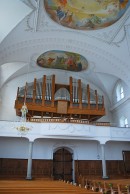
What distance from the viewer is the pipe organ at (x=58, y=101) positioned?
51.2 ft

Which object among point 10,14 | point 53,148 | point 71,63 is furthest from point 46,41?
point 53,148

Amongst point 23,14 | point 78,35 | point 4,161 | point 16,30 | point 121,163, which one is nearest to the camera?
point 23,14

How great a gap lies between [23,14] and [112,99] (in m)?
11.9

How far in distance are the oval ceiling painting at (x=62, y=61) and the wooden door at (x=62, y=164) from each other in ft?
23.9

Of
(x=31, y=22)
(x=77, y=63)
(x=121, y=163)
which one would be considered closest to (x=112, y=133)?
(x=121, y=163)

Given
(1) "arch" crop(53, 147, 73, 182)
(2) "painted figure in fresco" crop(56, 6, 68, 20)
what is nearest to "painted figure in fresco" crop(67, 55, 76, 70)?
(2) "painted figure in fresco" crop(56, 6, 68, 20)

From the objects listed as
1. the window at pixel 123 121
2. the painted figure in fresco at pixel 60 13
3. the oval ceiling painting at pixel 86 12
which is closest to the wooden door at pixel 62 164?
the window at pixel 123 121

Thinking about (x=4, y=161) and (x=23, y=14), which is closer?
(x=23, y=14)

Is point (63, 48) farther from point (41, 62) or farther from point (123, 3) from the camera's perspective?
point (123, 3)

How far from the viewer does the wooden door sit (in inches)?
620

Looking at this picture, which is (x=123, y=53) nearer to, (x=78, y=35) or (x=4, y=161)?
(x=78, y=35)

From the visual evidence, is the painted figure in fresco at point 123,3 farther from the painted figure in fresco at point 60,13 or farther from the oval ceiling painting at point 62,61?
the oval ceiling painting at point 62,61

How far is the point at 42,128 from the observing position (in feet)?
46.7

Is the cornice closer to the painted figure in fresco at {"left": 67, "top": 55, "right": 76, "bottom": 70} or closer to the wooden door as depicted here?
the painted figure in fresco at {"left": 67, "top": 55, "right": 76, "bottom": 70}
